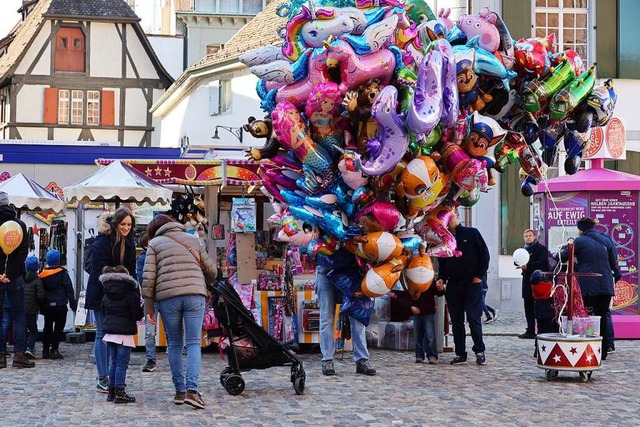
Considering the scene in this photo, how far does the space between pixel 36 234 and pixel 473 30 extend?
10.7 meters

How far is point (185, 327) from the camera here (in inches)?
435

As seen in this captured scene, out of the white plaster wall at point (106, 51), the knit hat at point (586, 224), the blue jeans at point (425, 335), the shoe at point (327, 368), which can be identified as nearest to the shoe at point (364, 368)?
the shoe at point (327, 368)

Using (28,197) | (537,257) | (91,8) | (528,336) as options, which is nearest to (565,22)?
(528,336)

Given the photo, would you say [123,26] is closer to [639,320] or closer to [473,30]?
[639,320]

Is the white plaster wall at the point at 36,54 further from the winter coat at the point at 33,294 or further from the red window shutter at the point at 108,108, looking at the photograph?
the winter coat at the point at 33,294

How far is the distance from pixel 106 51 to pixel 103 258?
3531 centimetres

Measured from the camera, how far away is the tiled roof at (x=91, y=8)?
46062 mm

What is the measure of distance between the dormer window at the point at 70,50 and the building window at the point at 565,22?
24464mm

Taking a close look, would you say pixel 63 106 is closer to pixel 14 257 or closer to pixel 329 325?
pixel 14 257

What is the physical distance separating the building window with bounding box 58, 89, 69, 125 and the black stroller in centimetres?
A: 3522

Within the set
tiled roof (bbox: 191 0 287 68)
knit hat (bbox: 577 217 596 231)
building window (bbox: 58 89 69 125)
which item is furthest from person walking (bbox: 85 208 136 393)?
building window (bbox: 58 89 69 125)

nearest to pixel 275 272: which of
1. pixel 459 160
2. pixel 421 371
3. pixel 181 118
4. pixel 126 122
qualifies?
pixel 421 371

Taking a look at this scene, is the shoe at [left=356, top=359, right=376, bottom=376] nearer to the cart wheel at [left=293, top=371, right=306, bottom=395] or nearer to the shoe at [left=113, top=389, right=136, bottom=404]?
the cart wheel at [left=293, top=371, right=306, bottom=395]

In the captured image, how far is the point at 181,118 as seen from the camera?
138ft
